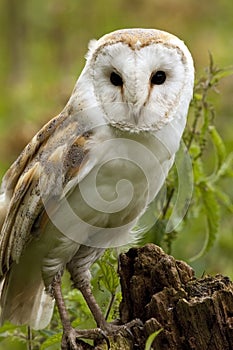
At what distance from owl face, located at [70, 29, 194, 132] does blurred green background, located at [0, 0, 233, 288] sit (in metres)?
4.99

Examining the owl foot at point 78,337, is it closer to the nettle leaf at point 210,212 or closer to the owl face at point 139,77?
the owl face at point 139,77

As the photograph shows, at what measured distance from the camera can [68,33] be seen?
13.7 m

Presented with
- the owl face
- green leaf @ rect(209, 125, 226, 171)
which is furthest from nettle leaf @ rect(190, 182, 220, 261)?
the owl face

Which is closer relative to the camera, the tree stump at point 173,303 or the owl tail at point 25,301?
the tree stump at point 173,303

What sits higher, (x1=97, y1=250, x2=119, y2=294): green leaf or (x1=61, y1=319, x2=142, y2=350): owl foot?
(x1=97, y1=250, x2=119, y2=294): green leaf

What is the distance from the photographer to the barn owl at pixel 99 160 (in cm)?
353

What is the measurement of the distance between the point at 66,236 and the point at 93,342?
0.43 metres

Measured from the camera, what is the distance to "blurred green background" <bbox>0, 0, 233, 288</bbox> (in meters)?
10.0

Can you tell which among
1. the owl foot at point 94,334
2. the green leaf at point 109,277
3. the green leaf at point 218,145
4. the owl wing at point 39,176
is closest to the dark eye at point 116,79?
the owl wing at point 39,176

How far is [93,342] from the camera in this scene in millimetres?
3773

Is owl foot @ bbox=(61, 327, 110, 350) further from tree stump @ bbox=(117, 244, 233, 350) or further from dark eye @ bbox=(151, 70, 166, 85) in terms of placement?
dark eye @ bbox=(151, 70, 166, 85)

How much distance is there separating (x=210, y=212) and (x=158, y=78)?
3.57 feet

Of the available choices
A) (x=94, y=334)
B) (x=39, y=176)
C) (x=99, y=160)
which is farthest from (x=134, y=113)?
(x=94, y=334)

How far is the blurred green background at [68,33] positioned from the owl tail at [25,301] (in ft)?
14.4
